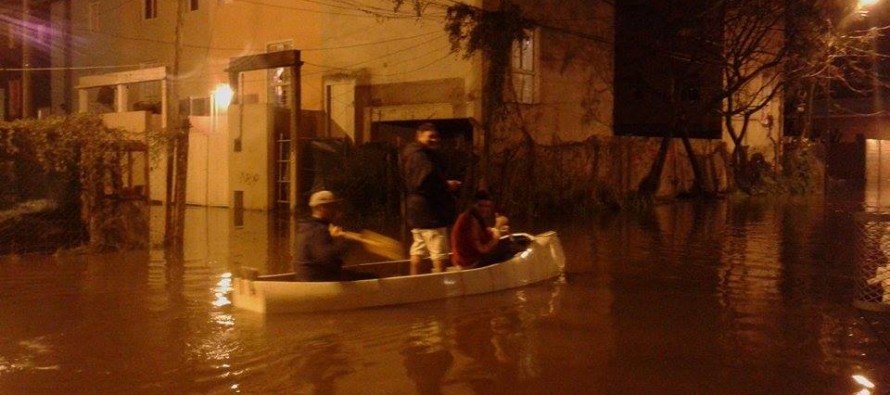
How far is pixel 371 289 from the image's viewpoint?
8453mm

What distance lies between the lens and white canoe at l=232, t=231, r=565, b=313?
815 centimetres

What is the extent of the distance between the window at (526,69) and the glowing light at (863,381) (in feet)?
48.9

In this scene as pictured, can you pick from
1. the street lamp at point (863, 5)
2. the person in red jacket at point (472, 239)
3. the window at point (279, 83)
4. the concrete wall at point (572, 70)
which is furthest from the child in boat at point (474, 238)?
the street lamp at point (863, 5)

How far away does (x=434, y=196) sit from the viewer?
9180mm

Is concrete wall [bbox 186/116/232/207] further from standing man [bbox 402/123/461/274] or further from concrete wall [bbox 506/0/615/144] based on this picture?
standing man [bbox 402/123/461/274]

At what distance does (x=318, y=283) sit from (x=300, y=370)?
5.90ft

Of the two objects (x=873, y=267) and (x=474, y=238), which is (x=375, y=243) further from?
(x=873, y=267)

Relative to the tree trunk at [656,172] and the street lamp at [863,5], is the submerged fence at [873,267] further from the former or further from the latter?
the street lamp at [863,5]

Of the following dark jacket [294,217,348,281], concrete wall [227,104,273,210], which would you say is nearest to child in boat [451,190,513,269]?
dark jacket [294,217,348,281]

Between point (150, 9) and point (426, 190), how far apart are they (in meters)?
21.5

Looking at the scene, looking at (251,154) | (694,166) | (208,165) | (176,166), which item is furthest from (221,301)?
(694,166)

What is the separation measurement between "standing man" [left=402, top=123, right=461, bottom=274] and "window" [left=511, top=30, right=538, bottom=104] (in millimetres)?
11826

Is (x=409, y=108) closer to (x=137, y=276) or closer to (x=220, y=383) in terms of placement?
(x=137, y=276)

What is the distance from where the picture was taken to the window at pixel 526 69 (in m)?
20.9
